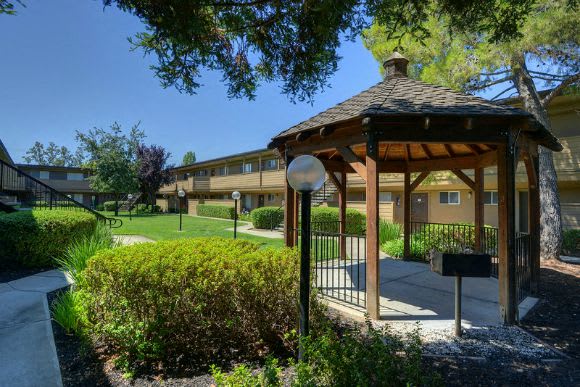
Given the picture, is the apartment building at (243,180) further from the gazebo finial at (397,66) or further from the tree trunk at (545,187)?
the gazebo finial at (397,66)

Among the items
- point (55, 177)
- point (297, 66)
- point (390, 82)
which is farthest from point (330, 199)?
point (55, 177)

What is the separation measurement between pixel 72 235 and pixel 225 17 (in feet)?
21.7

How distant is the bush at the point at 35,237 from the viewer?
7.07 m

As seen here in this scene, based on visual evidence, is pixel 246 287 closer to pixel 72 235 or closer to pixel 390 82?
pixel 390 82

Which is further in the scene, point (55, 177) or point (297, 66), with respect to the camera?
point (55, 177)

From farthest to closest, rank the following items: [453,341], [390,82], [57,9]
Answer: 1. [390,82]
2. [57,9]
3. [453,341]

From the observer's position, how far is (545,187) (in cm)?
1031

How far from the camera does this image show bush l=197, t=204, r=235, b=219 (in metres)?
26.1

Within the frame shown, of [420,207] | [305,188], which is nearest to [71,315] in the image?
[305,188]

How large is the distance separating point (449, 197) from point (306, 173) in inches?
664

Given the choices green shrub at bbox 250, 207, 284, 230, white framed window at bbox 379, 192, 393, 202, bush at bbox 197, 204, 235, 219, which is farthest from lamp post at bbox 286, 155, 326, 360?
bush at bbox 197, 204, 235, 219

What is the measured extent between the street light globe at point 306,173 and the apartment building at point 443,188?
12800mm

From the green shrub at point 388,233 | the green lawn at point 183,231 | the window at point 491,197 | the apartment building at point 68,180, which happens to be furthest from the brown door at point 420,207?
the apartment building at point 68,180

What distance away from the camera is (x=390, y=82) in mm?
6359
